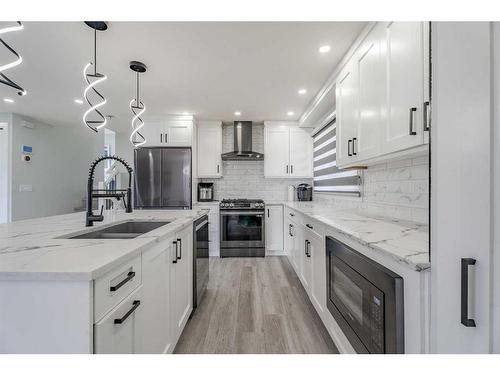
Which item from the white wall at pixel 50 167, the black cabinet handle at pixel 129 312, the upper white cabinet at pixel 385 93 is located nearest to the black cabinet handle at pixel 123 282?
the black cabinet handle at pixel 129 312

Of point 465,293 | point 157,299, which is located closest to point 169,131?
point 157,299

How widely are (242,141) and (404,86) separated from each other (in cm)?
301

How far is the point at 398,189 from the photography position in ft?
5.68

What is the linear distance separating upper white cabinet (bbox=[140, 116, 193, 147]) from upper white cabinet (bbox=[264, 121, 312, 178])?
1.43 metres

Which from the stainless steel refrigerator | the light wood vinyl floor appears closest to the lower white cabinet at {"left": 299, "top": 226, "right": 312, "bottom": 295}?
the light wood vinyl floor

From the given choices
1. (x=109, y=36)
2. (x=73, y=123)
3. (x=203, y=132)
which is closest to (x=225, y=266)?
(x=203, y=132)

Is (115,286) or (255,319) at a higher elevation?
(115,286)

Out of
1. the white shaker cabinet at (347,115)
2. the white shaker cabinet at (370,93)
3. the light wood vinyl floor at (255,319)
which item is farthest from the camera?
the white shaker cabinet at (347,115)

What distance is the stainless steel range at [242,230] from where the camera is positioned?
3758mm

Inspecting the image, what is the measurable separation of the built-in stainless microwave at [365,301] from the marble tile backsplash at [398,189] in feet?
2.09

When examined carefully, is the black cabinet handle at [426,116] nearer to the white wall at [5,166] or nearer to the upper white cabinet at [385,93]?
the upper white cabinet at [385,93]

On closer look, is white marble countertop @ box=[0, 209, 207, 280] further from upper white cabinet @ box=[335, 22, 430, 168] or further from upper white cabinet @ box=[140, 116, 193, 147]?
upper white cabinet @ box=[140, 116, 193, 147]

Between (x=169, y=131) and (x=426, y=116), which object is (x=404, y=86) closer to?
(x=426, y=116)

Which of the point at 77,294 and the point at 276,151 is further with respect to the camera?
the point at 276,151
